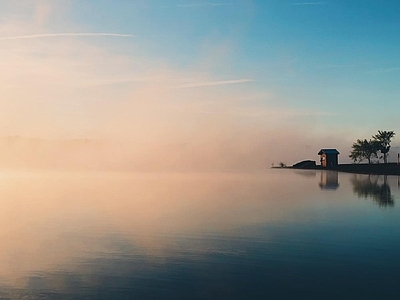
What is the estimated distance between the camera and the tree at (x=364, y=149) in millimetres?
129125

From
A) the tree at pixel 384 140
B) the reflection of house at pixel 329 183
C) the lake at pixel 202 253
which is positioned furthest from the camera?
the tree at pixel 384 140

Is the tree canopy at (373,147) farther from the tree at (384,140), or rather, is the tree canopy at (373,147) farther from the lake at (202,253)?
the lake at (202,253)

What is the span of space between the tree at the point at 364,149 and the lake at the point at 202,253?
3984 inches

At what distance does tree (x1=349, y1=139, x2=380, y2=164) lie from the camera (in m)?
129

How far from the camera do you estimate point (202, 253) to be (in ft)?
60.2

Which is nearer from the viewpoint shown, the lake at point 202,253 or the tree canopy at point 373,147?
the lake at point 202,253

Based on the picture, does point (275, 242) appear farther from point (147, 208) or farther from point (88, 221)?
point (147, 208)

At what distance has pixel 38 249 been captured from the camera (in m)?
19.9

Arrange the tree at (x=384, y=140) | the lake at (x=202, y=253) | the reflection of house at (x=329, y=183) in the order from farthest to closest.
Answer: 1. the tree at (x=384, y=140)
2. the reflection of house at (x=329, y=183)
3. the lake at (x=202, y=253)

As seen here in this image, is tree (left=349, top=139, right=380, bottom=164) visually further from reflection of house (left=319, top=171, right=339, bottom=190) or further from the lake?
the lake

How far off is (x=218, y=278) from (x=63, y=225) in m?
15.4

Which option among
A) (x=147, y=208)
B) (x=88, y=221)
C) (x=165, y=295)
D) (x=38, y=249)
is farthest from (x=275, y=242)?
(x=147, y=208)

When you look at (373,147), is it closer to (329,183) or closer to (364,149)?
(364,149)

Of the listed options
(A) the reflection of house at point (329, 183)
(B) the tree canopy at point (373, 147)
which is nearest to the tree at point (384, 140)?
(B) the tree canopy at point (373, 147)
